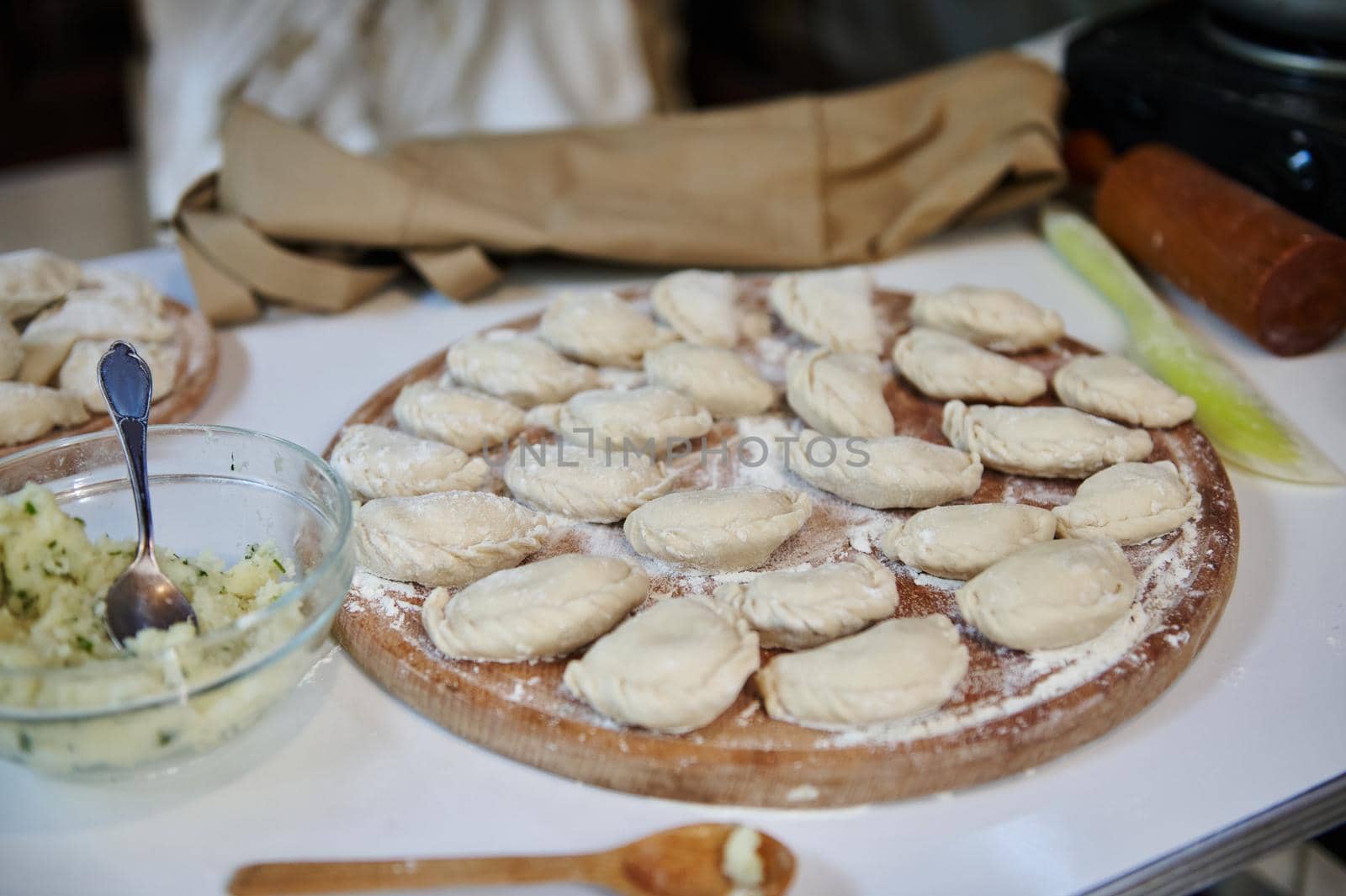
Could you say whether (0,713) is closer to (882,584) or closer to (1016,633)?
(882,584)

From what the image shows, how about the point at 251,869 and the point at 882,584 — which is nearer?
the point at 251,869

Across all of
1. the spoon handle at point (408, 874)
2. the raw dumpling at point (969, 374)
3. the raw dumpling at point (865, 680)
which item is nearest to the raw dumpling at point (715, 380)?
the raw dumpling at point (969, 374)

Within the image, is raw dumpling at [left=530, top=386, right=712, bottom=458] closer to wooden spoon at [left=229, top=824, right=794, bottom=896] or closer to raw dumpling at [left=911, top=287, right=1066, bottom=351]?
raw dumpling at [left=911, top=287, right=1066, bottom=351]

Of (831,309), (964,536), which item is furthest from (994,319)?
(964,536)

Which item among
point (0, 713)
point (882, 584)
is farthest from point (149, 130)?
point (882, 584)

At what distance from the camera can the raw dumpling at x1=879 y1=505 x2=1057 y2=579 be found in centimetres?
133

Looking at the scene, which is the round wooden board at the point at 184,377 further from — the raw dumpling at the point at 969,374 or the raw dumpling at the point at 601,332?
the raw dumpling at the point at 969,374

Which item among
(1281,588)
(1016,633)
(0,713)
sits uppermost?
(0,713)

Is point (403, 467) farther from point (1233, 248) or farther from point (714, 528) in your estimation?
point (1233, 248)

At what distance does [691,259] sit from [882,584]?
1115 millimetres

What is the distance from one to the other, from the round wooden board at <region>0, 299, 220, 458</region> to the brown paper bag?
0.29 feet

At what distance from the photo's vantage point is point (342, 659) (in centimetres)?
133

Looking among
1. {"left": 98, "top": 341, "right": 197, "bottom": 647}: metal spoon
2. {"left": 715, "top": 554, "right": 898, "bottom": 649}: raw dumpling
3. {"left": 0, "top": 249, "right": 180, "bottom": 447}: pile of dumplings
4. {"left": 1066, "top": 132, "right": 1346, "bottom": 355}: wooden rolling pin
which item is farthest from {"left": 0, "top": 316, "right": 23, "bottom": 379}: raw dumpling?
{"left": 1066, "top": 132, "right": 1346, "bottom": 355}: wooden rolling pin

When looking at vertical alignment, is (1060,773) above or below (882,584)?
below
